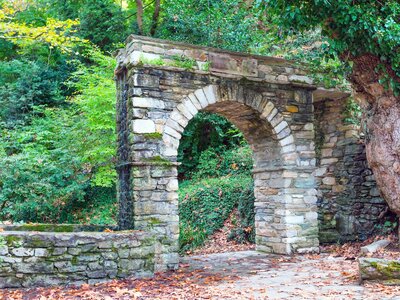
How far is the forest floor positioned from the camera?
479 centimetres

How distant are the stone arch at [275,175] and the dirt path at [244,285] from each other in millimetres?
888

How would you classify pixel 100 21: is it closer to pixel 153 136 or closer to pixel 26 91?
pixel 26 91

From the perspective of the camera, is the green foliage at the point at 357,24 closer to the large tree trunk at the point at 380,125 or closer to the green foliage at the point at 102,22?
the large tree trunk at the point at 380,125

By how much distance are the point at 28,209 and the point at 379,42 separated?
9520 millimetres

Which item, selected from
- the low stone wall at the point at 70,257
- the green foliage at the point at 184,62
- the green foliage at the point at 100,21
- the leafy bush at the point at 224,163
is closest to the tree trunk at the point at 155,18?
the green foliage at the point at 100,21

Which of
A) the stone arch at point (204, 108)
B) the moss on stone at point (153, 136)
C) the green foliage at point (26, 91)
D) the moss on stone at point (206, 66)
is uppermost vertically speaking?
the green foliage at point (26, 91)

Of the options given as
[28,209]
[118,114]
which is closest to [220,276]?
[118,114]

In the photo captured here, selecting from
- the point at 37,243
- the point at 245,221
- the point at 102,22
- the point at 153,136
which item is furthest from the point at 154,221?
the point at 102,22

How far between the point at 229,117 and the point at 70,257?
166 inches

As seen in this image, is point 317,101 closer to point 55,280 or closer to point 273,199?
point 273,199

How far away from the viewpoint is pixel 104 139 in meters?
11.1

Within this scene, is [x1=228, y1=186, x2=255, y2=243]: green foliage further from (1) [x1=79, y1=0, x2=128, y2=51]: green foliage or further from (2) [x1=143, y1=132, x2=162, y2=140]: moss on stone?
(1) [x1=79, y1=0, x2=128, y2=51]: green foliage

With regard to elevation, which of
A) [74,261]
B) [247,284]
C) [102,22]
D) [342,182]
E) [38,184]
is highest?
[102,22]

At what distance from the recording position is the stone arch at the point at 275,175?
25.5ft
